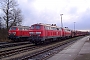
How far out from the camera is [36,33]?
28.7 meters

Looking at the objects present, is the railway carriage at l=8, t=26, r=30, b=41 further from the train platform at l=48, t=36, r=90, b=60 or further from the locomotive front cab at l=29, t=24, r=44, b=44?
the train platform at l=48, t=36, r=90, b=60

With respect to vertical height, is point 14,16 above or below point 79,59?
above

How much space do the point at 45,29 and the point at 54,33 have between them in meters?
5.79

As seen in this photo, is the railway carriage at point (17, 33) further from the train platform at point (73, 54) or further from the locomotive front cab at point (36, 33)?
the train platform at point (73, 54)

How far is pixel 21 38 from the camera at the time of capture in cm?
3938

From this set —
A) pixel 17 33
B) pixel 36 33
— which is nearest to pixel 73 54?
pixel 36 33

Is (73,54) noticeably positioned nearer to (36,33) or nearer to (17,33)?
(36,33)

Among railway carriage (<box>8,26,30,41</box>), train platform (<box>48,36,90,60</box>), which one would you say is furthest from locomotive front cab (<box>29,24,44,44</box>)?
railway carriage (<box>8,26,30,41</box>)

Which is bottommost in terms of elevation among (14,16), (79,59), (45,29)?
(79,59)

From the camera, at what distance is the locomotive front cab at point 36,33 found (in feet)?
93.0

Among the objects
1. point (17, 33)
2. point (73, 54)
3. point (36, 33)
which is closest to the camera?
point (73, 54)

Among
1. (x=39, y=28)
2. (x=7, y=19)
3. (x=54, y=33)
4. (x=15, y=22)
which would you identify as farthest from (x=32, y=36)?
(x=15, y=22)

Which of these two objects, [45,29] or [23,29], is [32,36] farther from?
[23,29]

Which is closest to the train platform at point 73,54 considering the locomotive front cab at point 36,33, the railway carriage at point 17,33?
the locomotive front cab at point 36,33
